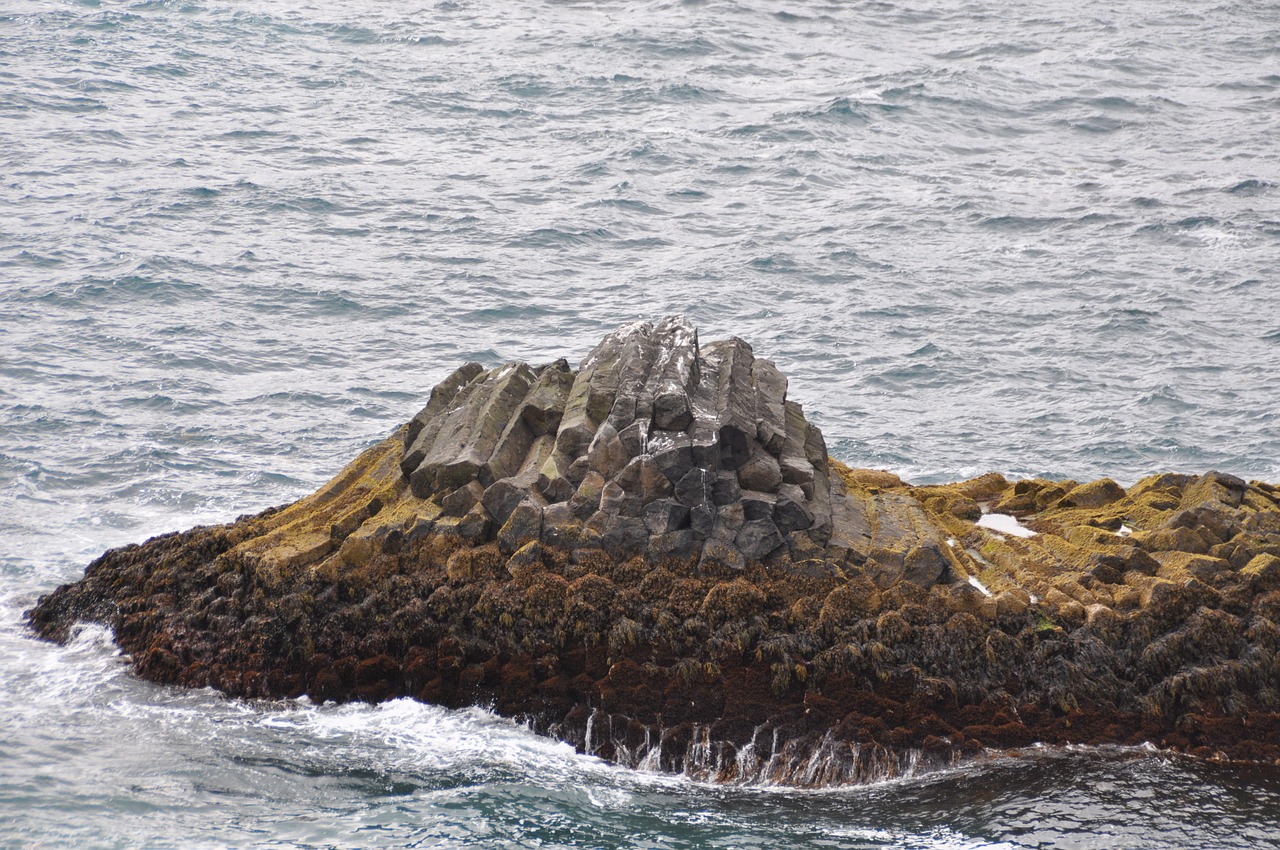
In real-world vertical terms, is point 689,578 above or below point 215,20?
below

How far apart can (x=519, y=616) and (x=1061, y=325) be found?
23.6m

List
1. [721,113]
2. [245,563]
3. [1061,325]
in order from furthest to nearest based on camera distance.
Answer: [721,113], [1061,325], [245,563]

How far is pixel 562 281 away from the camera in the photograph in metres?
38.5

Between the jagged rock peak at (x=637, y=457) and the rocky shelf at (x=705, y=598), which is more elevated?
the jagged rock peak at (x=637, y=457)

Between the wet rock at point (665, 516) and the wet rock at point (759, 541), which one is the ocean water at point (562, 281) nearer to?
the wet rock at point (665, 516)

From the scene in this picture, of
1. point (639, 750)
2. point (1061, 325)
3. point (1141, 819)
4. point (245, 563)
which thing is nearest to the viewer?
point (1141, 819)

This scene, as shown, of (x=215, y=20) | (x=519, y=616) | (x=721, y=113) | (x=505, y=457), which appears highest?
(x=215, y=20)

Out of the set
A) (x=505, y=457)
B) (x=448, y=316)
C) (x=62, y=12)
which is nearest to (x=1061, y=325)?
(x=448, y=316)

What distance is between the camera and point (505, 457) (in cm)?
1928

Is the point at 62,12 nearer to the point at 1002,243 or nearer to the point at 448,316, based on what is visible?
the point at 448,316

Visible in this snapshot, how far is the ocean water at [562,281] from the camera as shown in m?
14.9

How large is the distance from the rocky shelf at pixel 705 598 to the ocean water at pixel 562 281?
0.66 metres

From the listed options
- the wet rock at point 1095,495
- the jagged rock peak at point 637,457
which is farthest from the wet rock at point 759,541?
the wet rock at point 1095,495

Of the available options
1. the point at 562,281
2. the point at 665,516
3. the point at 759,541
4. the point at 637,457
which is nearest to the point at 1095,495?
the point at 759,541
